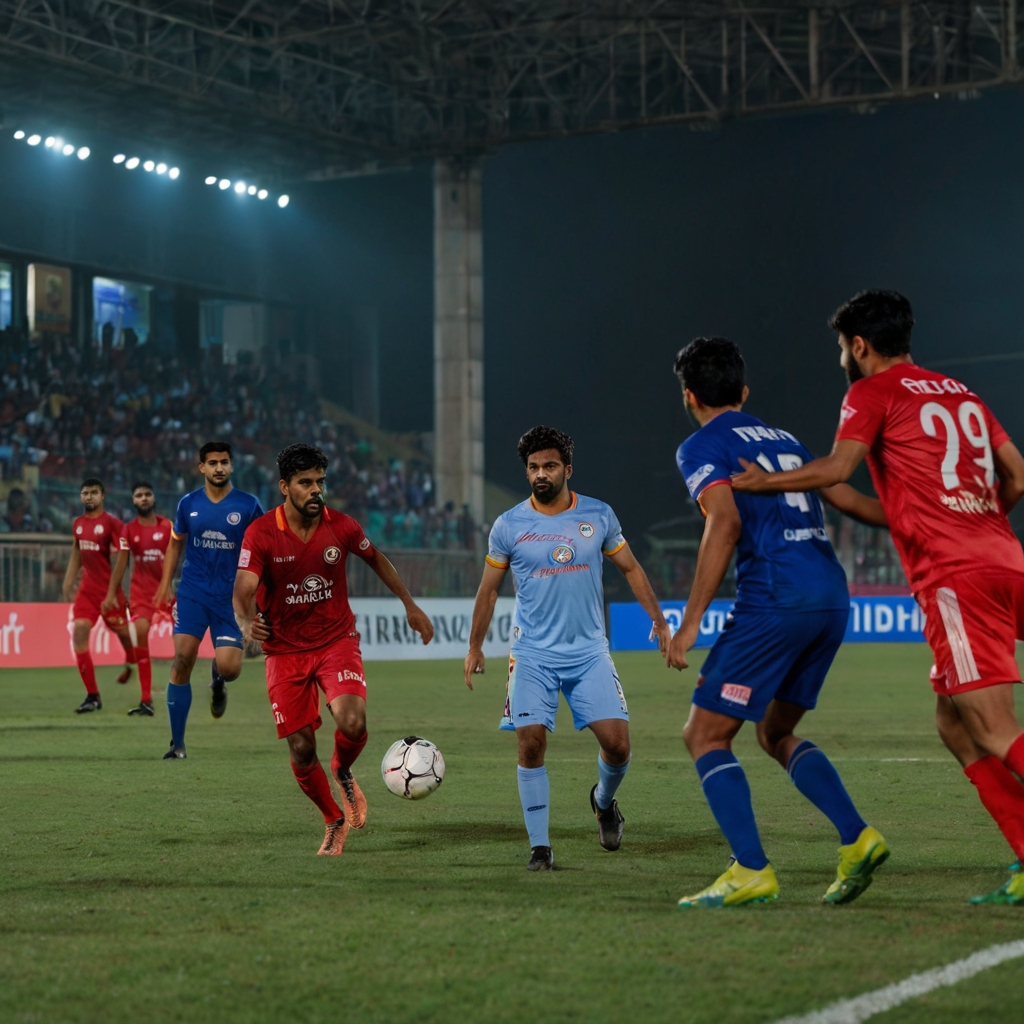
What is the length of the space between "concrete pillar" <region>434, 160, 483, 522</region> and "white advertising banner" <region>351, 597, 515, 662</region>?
8300 millimetres

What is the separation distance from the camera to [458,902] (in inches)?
234

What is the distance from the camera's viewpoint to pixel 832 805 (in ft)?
18.8

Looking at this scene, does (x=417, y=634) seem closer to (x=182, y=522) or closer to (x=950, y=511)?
(x=182, y=522)

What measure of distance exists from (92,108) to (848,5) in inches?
681

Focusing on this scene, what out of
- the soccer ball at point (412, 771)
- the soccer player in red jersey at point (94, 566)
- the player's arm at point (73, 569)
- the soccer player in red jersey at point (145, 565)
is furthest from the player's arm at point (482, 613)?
the player's arm at point (73, 569)

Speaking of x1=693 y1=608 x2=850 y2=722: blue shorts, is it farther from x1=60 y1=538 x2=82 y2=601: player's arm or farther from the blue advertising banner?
the blue advertising banner

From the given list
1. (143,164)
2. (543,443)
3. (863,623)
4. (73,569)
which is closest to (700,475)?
(543,443)

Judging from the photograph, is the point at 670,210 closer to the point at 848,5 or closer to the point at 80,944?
the point at 848,5

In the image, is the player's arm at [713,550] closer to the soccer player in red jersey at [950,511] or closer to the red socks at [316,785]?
the soccer player in red jersey at [950,511]

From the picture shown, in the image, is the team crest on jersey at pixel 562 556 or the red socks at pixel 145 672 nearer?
the team crest on jersey at pixel 562 556

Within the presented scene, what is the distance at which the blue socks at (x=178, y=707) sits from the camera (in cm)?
1181

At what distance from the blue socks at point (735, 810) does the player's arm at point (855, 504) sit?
3.45 ft

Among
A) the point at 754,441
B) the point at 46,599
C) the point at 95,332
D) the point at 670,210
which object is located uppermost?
the point at 670,210

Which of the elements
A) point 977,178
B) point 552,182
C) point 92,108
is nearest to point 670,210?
point 552,182
